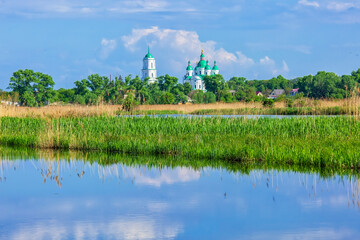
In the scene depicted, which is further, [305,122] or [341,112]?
[341,112]

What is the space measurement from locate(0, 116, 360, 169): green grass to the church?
4817 inches

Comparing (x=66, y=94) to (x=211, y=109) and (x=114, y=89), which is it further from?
(x=211, y=109)

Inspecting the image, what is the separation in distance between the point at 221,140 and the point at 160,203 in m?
6.20

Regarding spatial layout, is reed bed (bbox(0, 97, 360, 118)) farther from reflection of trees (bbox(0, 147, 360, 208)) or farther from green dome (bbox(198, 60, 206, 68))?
green dome (bbox(198, 60, 206, 68))

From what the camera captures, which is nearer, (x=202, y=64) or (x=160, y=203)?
(x=160, y=203)

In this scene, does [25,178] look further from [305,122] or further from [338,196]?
[305,122]

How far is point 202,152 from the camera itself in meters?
12.5

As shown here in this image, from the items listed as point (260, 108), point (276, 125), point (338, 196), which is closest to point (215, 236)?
point (338, 196)

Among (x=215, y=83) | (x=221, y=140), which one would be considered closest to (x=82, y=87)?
(x=215, y=83)

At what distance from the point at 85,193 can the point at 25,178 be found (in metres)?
2.28

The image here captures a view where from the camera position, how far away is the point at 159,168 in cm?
Answer: 1156

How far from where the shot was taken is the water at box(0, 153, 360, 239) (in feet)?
21.5

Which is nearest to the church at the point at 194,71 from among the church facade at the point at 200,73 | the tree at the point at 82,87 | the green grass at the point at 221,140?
the church facade at the point at 200,73

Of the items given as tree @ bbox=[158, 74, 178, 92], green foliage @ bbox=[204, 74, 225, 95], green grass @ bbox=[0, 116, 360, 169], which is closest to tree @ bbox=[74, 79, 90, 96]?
tree @ bbox=[158, 74, 178, 92]
